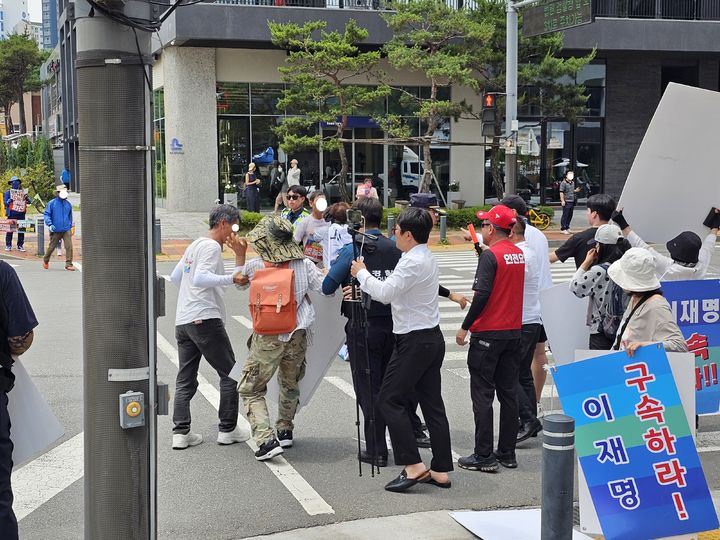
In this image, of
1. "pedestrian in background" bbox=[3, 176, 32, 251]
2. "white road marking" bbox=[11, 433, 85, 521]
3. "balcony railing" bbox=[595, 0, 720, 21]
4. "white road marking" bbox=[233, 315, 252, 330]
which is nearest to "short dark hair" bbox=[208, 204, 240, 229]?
"white road marking" bbox=[11, 433, 85, 521]

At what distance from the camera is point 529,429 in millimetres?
7883

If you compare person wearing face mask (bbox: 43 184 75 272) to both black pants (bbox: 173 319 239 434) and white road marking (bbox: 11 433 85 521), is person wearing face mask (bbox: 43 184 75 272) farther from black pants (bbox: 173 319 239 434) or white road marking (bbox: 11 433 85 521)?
black pants (bbox: 173 319 239 434)

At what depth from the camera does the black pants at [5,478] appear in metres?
4.45

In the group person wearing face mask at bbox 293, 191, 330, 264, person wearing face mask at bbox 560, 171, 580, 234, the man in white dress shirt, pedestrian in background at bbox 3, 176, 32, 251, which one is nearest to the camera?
the man in white dress shirt

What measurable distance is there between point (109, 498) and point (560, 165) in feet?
114

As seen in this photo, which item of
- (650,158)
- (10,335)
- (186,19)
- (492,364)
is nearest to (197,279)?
(492,364)

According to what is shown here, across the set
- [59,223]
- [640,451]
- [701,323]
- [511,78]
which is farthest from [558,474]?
[511,78]

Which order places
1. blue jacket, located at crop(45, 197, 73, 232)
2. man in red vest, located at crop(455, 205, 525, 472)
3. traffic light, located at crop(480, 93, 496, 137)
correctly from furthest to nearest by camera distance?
traffic light, located at crop(480, 93, 496, 137)
blue jacket, located at crop(45, 197, 73, 232)
man in red vest, located at crop(455, 205, 525, 472)

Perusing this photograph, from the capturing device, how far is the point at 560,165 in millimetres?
37312

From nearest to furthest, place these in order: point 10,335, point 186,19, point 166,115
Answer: point 10,335
point 186,19
point 166,115

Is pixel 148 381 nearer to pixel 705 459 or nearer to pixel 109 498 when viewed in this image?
pixel 109 498

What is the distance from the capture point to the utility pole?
3984mm

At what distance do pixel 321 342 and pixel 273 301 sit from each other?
0.85 metres

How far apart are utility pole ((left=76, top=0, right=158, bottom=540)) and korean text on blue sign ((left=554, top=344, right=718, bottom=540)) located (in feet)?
8.37
